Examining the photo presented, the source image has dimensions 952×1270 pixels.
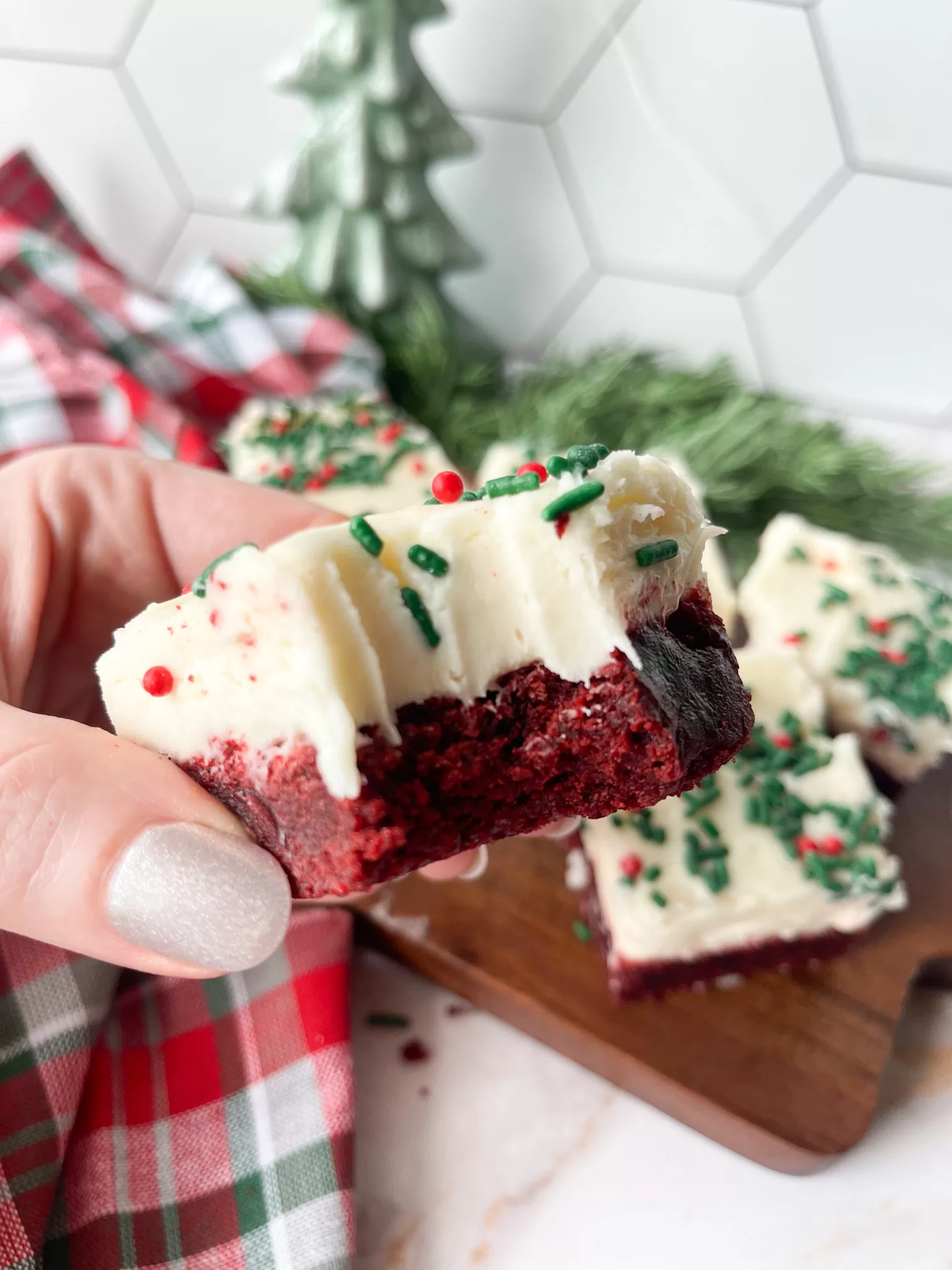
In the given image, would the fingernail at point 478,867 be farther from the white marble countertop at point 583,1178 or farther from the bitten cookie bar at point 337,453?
the bitten cookie bar at point 337,453

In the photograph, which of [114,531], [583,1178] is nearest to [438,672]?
[114,531]

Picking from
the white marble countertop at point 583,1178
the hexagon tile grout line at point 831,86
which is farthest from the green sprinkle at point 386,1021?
the hexagon tile grout line at point 831,86

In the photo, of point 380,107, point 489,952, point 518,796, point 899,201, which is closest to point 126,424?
point 380,107

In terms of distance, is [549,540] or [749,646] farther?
[749,646]

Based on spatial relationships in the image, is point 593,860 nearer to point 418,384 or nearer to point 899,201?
point 418,384

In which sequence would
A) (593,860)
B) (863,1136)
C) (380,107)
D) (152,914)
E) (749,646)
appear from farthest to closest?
(380,107), (749,646), (593,860), (863,1136), (152,914)

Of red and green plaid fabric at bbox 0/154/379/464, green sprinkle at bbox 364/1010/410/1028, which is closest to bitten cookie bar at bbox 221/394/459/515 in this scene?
red and green plaid fabric at bbox 0/154/379/464
